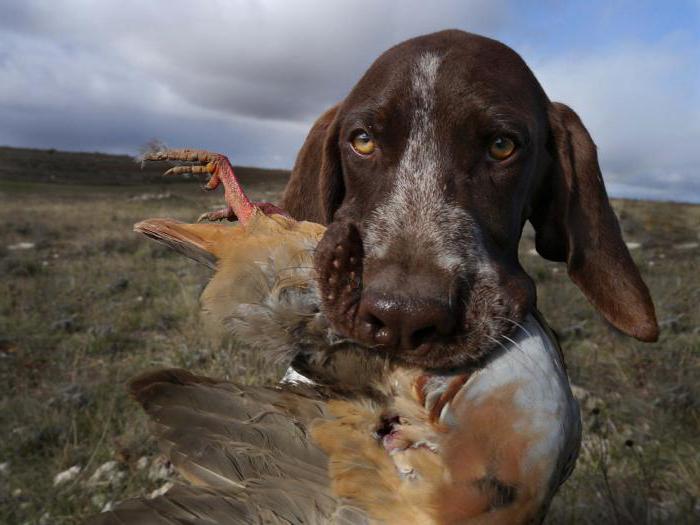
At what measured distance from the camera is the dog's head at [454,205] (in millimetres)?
1545

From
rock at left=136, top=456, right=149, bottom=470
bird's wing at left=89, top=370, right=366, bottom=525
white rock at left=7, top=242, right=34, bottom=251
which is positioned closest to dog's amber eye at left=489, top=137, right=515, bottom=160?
bird's wing at left=89, top=370, right=366, bottom=525

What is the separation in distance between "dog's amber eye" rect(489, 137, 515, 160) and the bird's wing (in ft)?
3.42

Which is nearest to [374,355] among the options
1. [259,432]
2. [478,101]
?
[259,432]

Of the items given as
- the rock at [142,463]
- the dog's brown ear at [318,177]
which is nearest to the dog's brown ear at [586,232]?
the dog's brown ear at [318,177]

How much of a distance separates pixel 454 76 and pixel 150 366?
358 centimetres

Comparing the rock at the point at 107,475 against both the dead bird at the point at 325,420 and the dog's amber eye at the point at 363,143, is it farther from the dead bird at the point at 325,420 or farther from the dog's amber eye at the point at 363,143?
the dog's amber eye at the point at 363,143

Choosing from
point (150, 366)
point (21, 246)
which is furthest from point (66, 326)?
point (21, 246)

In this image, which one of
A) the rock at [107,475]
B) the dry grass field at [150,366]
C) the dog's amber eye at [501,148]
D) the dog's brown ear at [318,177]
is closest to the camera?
the dog's amber eye at [501,148]

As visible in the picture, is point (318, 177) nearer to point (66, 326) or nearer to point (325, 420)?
point (325, 420)

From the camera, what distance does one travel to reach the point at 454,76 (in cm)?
225

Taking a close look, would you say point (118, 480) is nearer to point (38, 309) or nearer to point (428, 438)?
point (428, 438)

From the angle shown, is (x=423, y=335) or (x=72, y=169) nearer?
(x=423, y=335)

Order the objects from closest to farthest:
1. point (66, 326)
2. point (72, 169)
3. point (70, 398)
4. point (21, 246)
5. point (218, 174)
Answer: point (218, 174)
point (70, 398)
point (66, 326)
point (21, 246)
point (72, 169)

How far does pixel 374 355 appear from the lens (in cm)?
155
